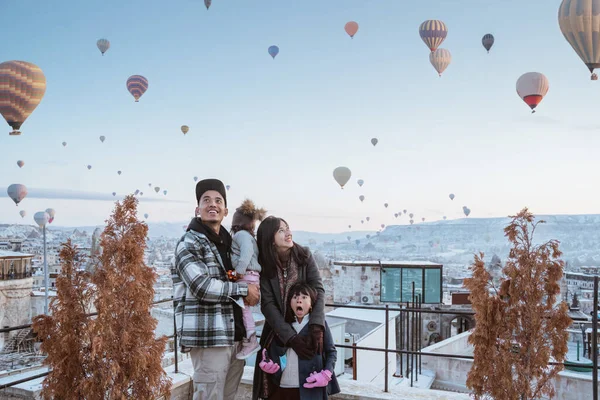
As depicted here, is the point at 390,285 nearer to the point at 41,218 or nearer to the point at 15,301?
the point at 15,301

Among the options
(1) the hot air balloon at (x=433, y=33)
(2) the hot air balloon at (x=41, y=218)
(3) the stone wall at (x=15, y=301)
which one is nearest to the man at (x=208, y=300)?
(1) the hot air balloon at (x=433, y=33)

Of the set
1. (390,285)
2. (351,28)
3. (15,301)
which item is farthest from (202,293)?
(15,301)

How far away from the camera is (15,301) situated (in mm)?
31484

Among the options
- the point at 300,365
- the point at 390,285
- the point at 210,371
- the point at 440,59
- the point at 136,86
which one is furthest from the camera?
the point at 136,86

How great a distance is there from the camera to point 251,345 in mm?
3088

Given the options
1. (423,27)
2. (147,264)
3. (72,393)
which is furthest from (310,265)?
(423,27)

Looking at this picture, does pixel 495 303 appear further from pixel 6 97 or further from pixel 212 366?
pixel 6 97

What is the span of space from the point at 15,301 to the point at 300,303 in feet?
114

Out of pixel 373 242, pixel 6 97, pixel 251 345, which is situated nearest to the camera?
pixel 251 345

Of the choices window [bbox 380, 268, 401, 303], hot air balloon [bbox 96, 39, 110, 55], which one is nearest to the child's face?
window [bbox 380, 268, 401, 303]

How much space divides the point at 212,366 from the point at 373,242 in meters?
68.8

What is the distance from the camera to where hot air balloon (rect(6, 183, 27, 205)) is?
27.4 metres

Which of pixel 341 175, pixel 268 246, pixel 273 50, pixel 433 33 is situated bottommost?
pixel 268 246

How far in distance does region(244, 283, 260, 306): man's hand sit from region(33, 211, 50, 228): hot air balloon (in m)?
35.4
